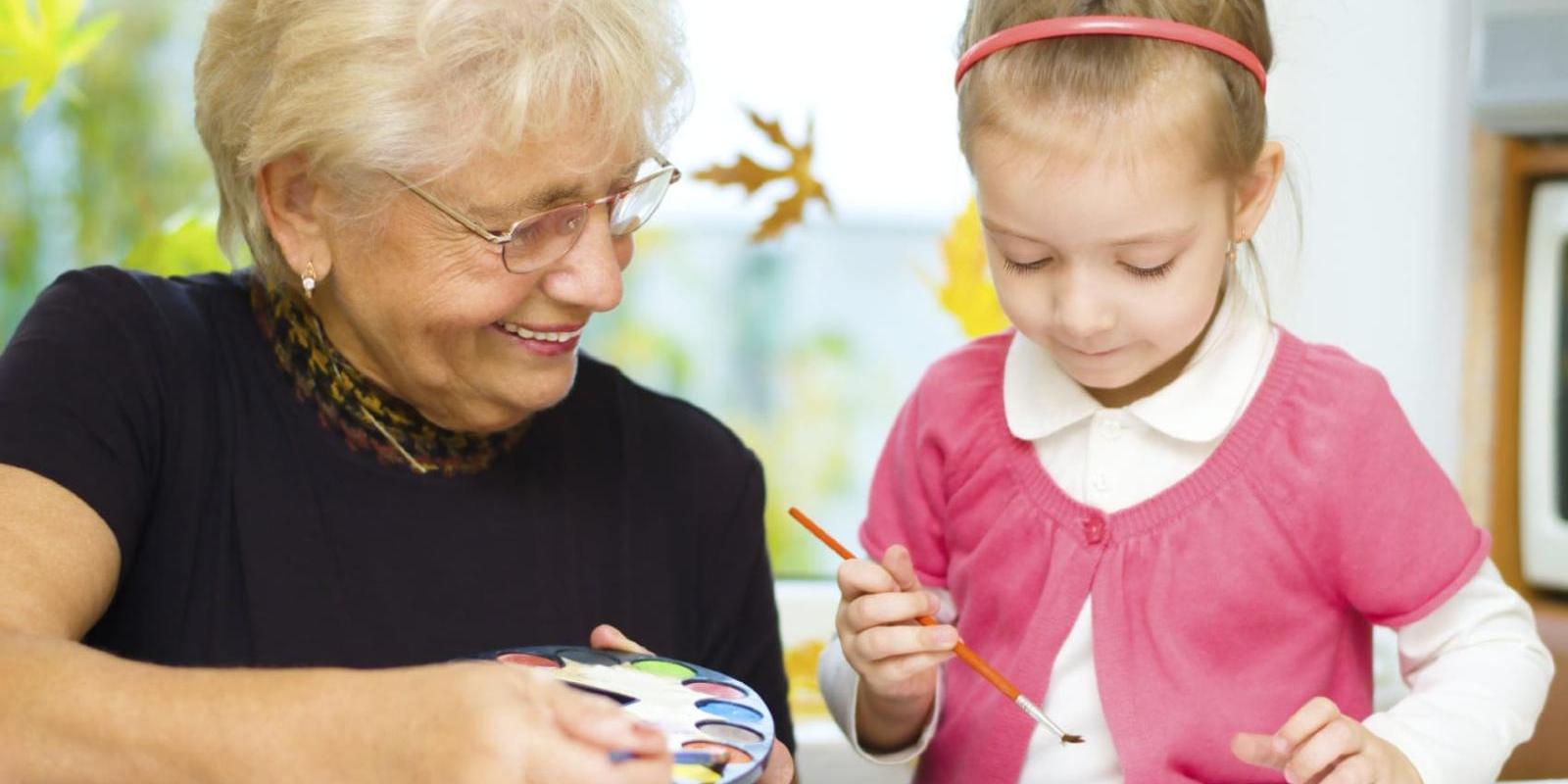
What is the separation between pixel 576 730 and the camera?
880 millimetres

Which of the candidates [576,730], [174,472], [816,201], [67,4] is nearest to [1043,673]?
[576,730]

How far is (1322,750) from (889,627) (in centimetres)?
33

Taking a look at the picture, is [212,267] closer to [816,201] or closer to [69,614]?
[816,201]

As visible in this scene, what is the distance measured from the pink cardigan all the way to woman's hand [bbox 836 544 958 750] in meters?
0.07

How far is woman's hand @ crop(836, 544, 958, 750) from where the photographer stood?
50.2 inches

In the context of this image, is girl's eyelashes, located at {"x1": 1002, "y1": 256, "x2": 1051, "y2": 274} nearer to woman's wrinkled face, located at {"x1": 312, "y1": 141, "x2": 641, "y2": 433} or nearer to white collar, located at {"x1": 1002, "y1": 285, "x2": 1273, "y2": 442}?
white collar, located at {"x1": 1002, "y1": 285, "x2": 1273, "y2": 442}

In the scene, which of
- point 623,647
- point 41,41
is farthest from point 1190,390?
point 41,41

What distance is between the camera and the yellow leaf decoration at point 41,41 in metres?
1.95

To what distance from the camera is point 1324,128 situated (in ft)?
6.97

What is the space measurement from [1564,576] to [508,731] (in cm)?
164

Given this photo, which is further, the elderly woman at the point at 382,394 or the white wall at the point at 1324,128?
the white wall at the point at 1324,128

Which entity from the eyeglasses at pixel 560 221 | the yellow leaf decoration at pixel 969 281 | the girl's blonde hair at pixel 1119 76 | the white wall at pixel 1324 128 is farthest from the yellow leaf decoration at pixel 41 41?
the girl's blonde hair at pixel 1119 76

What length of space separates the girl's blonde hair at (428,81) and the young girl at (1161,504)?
0.99 feet

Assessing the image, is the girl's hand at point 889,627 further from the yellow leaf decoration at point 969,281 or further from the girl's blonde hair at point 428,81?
the yellow leaf decoration at point 969,281
